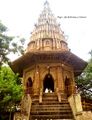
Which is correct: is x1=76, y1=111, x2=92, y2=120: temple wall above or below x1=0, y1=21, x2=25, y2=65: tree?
below

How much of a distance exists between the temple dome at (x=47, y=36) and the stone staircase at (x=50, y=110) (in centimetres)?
446

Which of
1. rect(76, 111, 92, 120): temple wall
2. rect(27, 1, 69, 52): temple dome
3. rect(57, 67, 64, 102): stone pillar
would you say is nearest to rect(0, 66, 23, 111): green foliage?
rect(76, 111, 92, 120): temple wall

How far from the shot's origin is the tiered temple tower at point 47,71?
15.2m

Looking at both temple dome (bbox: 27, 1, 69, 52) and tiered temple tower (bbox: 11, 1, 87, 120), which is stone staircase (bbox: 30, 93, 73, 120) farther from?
temple dome (bbox: 27, 1, 69, 52)

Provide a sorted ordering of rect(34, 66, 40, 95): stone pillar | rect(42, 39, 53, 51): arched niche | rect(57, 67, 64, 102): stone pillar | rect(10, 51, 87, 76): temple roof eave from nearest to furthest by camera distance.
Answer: rect(57, 67, 64, 102): stone pillar
rect(34, 66, 40, 95): stone pillar
rect(10, 51, 87, 76): temple roof eave
rect(42, 39, 53, 51): arched niche

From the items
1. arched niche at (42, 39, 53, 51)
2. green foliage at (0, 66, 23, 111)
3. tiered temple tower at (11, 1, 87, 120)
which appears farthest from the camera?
arched niche at (42, 39, 53, 51)

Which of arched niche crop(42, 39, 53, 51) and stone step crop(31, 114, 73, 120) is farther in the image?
arched niche crop(42, 39, 53, 51)

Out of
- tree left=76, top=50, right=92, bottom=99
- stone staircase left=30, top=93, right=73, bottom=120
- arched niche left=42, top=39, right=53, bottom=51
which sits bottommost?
stone staircase left=30, top=93, right=73, bottom=120

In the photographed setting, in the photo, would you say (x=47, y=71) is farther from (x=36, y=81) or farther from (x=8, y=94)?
(x=8, y=94)

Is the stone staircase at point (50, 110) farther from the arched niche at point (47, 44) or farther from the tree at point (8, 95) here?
the arched niche at point (47, 44)

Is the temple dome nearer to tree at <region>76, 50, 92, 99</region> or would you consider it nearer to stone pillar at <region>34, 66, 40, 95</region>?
stone pillar at <region>34, 66, 40, 95</region>

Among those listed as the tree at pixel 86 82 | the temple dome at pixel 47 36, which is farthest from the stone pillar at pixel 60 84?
the tree at pixel 86 82

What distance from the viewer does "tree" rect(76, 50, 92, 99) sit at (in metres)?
23.7

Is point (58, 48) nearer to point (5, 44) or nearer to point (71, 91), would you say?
point (71, 91)
